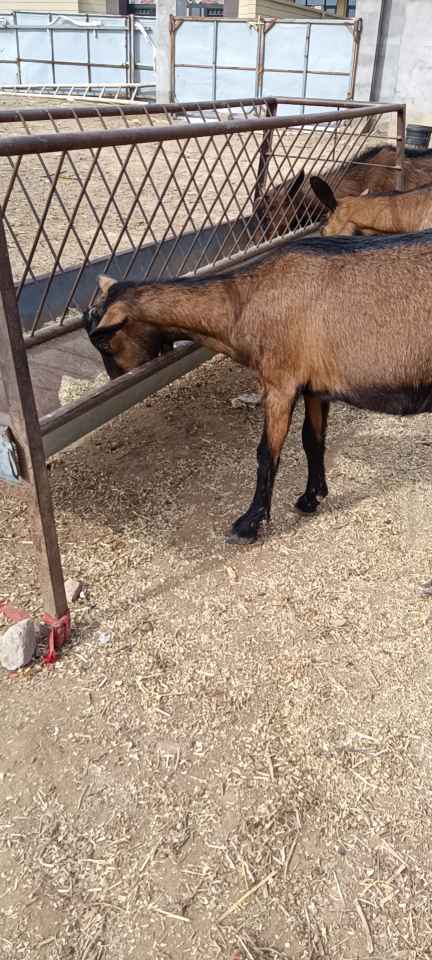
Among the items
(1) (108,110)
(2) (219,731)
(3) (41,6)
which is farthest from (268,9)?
(2) (219,731)

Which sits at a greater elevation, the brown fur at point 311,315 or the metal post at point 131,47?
the brown fur at point 311,315

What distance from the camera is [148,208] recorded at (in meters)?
11.0

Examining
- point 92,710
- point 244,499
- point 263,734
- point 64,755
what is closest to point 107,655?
point 92,710

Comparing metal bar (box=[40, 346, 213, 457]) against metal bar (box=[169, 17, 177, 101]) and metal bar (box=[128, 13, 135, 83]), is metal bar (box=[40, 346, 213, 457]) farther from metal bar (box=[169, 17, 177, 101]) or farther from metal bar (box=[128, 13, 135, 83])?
metal bar (box=[128, 13, 135, 83])

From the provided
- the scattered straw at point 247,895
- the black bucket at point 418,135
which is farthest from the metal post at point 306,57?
the scattered straw at point 247,895

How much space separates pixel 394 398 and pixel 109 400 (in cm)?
130

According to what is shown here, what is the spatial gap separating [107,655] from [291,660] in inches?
29.9

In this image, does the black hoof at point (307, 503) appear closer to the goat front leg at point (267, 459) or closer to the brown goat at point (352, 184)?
the goat front leg at point (267, 459)

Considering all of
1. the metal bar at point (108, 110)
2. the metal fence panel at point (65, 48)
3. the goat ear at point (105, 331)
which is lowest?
the metal fence panel at point (65, 48)

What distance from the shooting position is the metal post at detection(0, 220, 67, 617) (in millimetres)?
2496

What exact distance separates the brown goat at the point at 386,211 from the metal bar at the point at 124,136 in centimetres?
100

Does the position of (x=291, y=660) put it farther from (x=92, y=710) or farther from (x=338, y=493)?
(x=338, y=493)

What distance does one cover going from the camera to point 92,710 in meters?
2.89

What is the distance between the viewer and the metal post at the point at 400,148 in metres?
7.23
